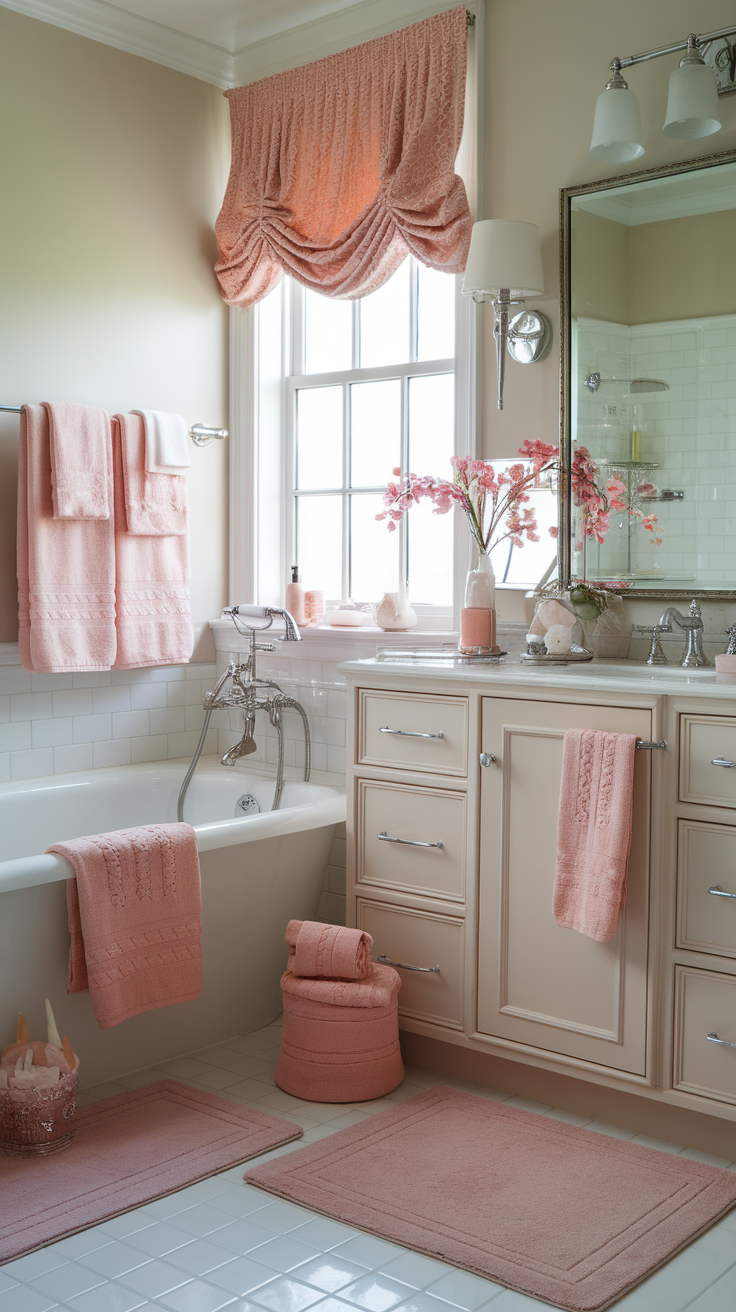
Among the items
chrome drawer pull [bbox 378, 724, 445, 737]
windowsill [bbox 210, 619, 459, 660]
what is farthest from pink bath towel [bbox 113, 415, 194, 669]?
chrome drawer pull [bbox 378, 724, 445, 737]

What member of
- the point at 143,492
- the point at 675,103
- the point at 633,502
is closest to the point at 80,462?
the point at 143,492

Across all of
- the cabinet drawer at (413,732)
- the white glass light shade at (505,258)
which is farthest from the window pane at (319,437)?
the cabinet drawer at (413,732)

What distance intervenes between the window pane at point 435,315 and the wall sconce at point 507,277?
0.43 m

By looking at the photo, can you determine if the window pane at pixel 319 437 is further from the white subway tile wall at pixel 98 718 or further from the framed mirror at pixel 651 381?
the framed mirror at pixel 651 381

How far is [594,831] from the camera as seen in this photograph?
2379 millimetres

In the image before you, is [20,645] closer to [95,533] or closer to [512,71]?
[95,533]

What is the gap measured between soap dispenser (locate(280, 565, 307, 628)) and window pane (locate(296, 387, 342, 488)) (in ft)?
1.24

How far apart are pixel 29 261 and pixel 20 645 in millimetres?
1090

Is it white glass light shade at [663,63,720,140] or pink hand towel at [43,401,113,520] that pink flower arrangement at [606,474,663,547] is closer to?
white glass light shade at [663,63,720,140]

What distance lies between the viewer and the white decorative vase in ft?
11.2

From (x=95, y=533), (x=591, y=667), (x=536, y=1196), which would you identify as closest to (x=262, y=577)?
(x=95, y=533)

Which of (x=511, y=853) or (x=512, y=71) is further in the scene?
(x=512, y=71)

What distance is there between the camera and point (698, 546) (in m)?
2.77

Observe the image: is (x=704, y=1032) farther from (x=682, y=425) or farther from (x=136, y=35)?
(x=136, y=35)
